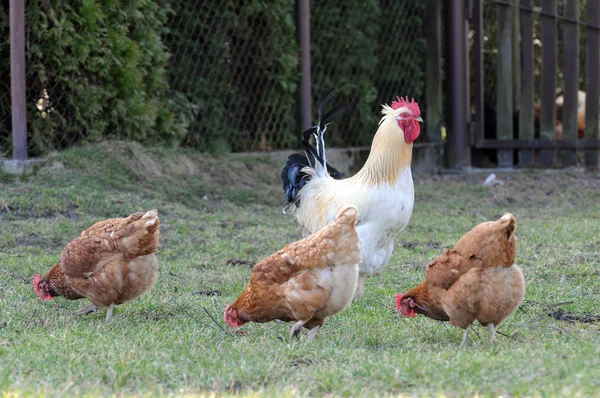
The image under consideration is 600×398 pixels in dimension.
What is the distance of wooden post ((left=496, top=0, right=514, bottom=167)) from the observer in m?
13.1

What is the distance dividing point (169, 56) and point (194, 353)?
6523 millimetres

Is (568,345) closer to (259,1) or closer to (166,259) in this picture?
(166,259)

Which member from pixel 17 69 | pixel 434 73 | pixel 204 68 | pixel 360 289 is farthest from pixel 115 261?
pixel 434 73

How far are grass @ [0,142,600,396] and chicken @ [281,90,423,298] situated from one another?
40 cm

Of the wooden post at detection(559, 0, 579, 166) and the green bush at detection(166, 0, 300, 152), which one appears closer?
the green bush at detection(166, 0, 300, 152)

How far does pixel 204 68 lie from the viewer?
1091 cm

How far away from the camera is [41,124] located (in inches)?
360

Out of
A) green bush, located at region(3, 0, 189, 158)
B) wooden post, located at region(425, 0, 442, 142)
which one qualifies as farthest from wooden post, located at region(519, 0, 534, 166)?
green bush, located at region(3, 0, 189, 158)

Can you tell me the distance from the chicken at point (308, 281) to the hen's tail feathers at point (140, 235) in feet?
2.30

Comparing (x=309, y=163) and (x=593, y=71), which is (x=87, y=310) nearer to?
(x=309, y=163)

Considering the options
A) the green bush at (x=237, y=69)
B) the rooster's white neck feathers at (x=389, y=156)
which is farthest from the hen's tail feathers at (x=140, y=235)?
the green bush at (x=237, y=69)

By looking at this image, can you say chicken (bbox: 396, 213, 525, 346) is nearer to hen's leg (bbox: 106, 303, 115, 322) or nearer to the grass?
the grass

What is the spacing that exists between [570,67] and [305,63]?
4133mm

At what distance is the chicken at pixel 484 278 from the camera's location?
14.1 feet
